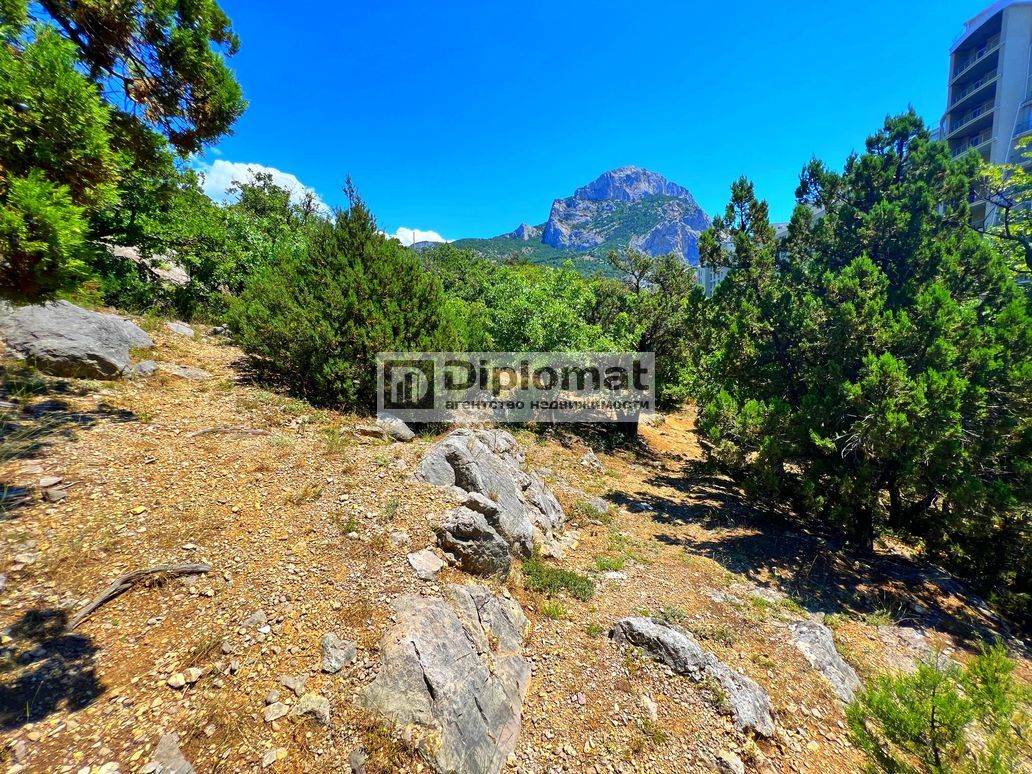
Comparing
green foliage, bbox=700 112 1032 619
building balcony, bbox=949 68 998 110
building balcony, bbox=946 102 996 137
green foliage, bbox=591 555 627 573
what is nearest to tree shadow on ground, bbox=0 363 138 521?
green foliage, bbox=591 555 627 573

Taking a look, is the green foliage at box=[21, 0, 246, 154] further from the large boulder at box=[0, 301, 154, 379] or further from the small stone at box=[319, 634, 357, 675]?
the small stone at box=[319, 634, 357, 675]

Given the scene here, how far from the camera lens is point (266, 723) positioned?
270cm

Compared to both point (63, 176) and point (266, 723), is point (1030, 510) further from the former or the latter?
point (63, 176)

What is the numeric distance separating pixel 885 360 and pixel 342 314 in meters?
9.60

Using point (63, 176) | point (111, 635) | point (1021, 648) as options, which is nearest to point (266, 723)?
point (111, 635)

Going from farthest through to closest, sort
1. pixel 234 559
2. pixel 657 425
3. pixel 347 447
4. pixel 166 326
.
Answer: pixel 657 425, pixel 166 326, pixel 347 447, pixel 234 559

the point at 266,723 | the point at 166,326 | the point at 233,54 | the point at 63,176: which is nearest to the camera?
the point at 266,723

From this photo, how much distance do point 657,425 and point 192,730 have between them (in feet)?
58.6

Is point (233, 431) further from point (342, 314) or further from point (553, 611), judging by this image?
point (553, 611)

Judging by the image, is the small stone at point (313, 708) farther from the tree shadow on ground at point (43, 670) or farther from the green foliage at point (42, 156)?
the green foliage at point (42, 156)

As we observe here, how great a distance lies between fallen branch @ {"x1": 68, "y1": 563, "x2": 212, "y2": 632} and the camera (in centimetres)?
293

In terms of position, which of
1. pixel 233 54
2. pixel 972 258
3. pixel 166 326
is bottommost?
pixel 166 326

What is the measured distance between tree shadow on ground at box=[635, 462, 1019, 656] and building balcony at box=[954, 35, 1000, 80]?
41.5 m

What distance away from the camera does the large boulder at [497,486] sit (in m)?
5.50
